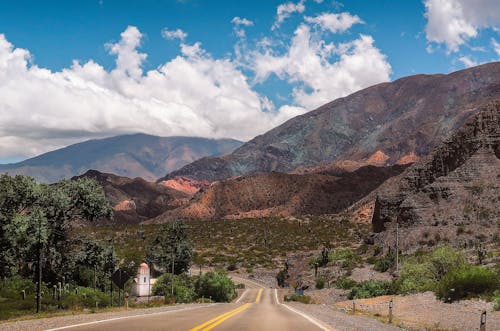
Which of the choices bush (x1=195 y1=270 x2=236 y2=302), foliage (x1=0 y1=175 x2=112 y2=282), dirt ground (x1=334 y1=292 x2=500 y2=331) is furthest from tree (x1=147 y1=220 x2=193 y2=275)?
dirt ground (x1=334 y1=292 x2=500 y2=331)

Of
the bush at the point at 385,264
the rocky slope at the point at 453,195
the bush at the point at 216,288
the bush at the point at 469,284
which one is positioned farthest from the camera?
the rocky slope at the point at 453,195

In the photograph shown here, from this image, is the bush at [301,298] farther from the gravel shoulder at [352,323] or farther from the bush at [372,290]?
the gravel shoulder at [352,323]

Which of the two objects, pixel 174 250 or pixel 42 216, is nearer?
pixel 42 216

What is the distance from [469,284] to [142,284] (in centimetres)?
4536

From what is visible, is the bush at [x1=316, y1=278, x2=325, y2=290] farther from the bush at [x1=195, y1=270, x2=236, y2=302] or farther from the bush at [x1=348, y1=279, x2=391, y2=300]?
the bush at [x1=348, y1=279, x2=391, y2=300]

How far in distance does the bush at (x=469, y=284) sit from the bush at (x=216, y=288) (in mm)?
32660

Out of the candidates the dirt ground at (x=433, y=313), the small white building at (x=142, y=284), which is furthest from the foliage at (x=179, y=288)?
the dirt ground at (x=433, y=313)

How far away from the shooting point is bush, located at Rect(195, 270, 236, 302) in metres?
60.1

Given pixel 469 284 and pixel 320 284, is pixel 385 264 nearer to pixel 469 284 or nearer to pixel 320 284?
pixel 320 284

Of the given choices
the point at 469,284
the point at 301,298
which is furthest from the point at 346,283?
the point at 469,284

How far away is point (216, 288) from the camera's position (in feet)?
198

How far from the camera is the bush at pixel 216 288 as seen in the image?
60094 millimetres

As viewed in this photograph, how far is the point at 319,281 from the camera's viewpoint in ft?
213

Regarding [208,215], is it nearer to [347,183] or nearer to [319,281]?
[347,183]
